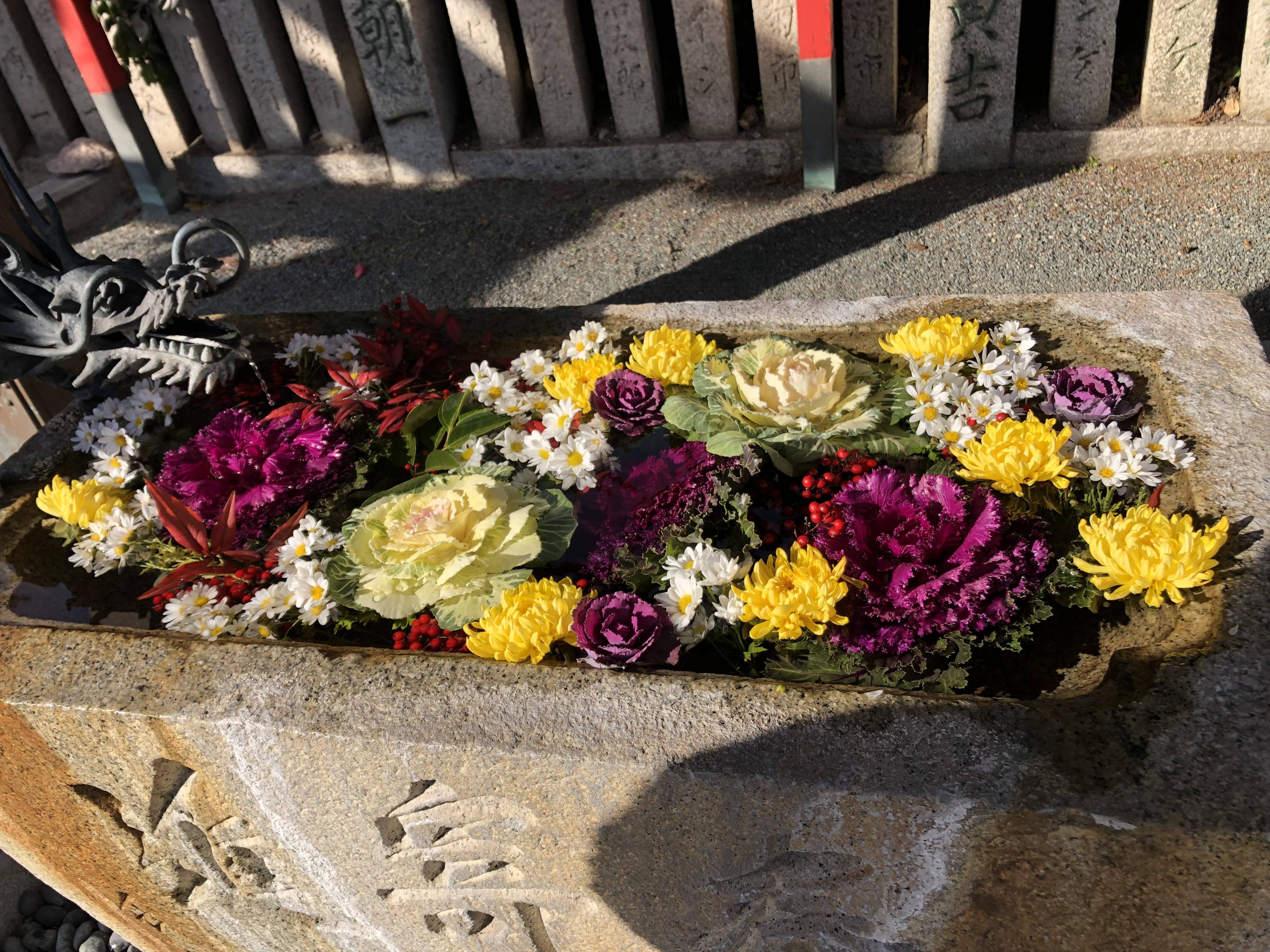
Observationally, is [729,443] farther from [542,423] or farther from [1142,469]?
[1142,469]

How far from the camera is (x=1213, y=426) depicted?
1823 mm

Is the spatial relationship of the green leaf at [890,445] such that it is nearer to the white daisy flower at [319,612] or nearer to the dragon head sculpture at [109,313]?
the white daisy flower at [319,612]

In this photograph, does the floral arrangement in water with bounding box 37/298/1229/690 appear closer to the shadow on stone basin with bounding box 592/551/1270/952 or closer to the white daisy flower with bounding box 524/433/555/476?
the white daisy flower with bounding box 524/433/555/476

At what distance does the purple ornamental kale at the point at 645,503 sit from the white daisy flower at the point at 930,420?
0.38 meters

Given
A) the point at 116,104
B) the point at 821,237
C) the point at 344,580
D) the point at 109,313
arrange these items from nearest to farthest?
the point at 344,580, the point at 109,313, the point at 821,237, the point at 116,104

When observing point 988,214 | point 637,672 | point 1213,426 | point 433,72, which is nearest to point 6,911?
point 637,672

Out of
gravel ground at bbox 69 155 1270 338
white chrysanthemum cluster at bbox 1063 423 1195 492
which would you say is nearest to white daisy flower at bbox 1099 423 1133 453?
white chrysanthemum cluster at bbox 1063 423 1195 492

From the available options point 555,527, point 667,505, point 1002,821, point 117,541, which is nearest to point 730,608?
point 667,505

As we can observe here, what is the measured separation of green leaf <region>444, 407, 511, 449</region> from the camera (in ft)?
7.11

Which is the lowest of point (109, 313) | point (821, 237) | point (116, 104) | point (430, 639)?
point (821, 237)

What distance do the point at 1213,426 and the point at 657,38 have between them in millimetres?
4574

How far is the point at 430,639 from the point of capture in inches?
71.2

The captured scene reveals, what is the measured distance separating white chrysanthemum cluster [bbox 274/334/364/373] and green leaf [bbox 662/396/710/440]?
0.87 meters

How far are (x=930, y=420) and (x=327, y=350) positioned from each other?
4.98 ft
